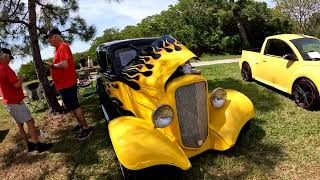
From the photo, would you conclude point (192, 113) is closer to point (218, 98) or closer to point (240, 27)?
point (218, 98)

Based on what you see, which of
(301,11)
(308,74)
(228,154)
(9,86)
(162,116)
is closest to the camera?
(162,116)

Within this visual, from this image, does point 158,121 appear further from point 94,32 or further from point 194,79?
point 94,32

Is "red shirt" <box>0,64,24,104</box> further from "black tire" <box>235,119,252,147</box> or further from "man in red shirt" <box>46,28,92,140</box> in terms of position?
"black tire" <box>235,119,252,147</box>

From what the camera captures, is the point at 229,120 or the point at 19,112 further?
the point at 19,112

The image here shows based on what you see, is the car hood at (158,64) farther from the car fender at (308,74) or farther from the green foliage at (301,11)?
the green foliage at (301,11)

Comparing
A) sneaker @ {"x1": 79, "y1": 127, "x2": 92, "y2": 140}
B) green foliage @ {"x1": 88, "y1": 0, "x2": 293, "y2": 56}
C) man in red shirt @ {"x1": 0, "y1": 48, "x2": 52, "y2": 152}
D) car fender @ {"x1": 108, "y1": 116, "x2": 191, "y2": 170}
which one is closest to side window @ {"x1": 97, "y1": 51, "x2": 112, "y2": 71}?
sneaker @ {"x1": 79, "y1": 127, "x2": 92, "y2": 140}

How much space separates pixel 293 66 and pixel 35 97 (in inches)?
346

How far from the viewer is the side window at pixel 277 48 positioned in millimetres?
8501

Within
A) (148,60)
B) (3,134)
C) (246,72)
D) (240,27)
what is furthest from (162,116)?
(240,27)

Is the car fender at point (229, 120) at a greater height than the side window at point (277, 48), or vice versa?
the side window at point (277, 48)

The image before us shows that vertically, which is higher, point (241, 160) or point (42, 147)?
point (42, 147)

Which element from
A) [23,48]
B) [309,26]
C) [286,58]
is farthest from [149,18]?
[286,58]

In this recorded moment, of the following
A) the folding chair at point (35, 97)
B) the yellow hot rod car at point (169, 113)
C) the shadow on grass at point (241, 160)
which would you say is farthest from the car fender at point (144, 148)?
the folding chair at point (35, 97)

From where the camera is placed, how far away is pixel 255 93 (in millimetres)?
9086
